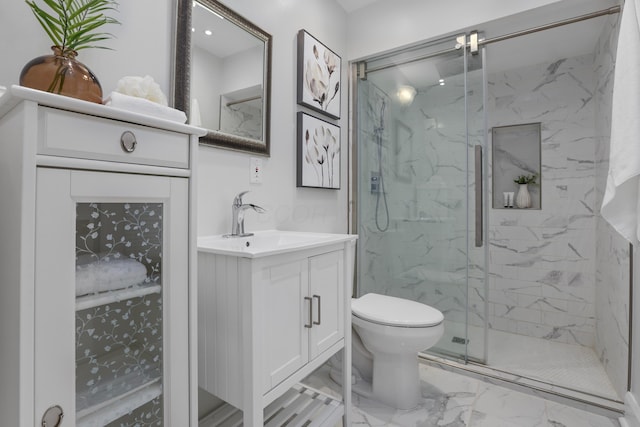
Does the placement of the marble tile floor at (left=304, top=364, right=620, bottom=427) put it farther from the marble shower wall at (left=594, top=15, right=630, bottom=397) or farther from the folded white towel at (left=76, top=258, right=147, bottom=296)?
the folded white towel at (left=76, top=258, right=147, bottom=296)

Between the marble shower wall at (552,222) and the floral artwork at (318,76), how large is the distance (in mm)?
1689

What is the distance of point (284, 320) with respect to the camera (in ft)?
3.57

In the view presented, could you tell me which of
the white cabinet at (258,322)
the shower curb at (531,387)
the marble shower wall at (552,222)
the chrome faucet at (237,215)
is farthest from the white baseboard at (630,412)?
the chrome faucet at (237,215)

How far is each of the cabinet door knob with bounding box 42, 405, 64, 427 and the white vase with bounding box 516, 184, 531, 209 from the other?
327 centimetres

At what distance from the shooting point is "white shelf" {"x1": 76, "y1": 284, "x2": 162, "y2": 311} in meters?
0.69

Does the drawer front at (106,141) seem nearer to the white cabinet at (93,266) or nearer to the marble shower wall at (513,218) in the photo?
the white cabinet at (93,266)

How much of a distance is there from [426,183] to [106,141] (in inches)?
76.6

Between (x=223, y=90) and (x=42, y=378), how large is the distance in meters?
1.22

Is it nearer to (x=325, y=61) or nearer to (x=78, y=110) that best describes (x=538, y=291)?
(x=325, y=61)

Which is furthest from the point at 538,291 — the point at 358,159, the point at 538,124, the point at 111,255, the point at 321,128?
the point at 111,255

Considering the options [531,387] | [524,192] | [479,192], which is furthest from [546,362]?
→ [524,192]

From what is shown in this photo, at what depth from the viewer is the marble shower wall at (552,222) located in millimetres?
2596

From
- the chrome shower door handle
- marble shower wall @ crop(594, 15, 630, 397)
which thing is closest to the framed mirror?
the chrome shower door handle

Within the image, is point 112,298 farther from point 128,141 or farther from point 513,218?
point 513,218
